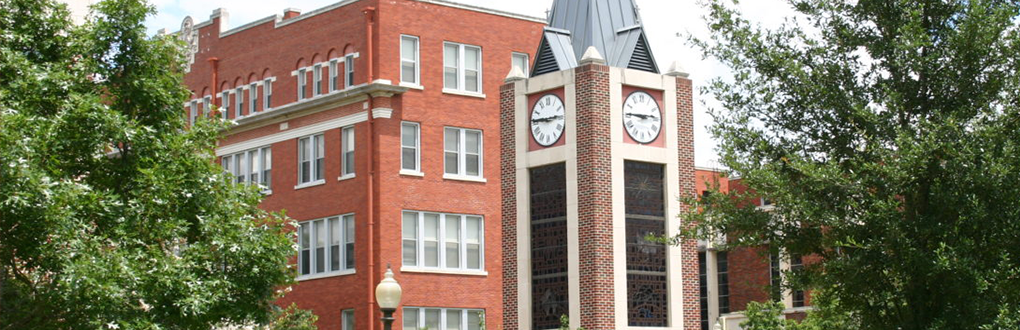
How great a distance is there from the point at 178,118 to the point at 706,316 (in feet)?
169

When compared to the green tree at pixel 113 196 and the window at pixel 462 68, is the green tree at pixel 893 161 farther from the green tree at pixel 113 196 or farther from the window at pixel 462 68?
the window at pixel 462 68

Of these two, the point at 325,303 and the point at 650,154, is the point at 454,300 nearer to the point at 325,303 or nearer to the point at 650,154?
the point at 325,303

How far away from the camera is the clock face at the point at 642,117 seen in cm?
4566

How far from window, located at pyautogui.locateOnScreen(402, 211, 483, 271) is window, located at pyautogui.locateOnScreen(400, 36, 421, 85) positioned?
179 inches

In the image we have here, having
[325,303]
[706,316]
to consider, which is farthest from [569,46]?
[706,316]

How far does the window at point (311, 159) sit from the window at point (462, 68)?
5022 mm

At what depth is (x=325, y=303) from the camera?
161ft

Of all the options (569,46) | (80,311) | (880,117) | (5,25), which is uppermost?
(569,46)

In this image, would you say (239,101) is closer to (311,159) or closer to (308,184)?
(311,159)

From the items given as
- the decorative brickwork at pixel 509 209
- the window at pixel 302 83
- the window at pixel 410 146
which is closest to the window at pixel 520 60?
the window at pixel 410 146

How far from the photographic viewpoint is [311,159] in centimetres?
5091

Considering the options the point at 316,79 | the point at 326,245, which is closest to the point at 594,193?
the point at 326,245

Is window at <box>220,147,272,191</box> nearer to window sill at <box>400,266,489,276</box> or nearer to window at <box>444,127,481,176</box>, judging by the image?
window at <box>444,127,481,176</box>

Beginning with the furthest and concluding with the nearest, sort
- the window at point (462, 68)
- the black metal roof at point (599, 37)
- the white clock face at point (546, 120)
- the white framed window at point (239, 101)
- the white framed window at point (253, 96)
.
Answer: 1. the white framed window at point (239, 101)
2. the white framed window at point (253, 96)
3. the window at point (462, 68)
4. the black metal roof at point (599, 37)
5. the white clock face at point (546, 120)
